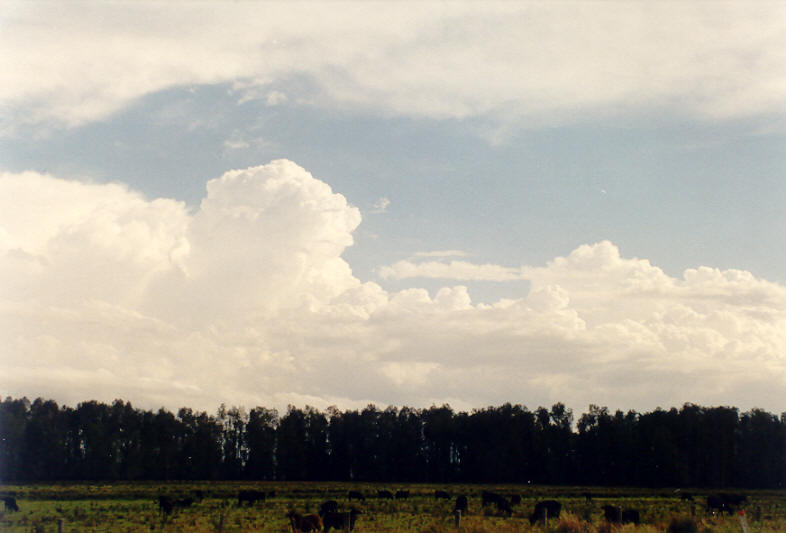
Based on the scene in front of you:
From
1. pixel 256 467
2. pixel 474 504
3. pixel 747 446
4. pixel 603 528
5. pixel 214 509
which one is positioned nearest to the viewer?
pixel 603 528

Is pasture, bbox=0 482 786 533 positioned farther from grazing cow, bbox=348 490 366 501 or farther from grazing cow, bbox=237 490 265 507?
grazing cow, bbox=348 490 366 501

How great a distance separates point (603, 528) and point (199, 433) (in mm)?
145703

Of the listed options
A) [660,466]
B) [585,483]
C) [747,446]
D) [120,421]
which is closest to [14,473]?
[120,421]

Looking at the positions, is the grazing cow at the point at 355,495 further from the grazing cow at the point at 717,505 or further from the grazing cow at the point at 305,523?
the grazing cow at the point at 305,523

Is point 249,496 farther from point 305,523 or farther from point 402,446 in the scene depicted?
point 402,446

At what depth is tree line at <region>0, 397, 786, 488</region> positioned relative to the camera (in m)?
132

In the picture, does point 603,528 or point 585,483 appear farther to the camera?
point 585,483

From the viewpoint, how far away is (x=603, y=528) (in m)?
24.1

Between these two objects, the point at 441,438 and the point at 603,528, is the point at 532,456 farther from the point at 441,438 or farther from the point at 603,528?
the point at 603,528

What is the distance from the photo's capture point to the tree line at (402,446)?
132 meters

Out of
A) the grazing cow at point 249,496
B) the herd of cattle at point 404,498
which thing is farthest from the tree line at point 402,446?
the grazing cow at point 249,496

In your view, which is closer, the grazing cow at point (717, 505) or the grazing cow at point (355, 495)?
the grazing cow at point (717, 505)

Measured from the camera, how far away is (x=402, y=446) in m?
154

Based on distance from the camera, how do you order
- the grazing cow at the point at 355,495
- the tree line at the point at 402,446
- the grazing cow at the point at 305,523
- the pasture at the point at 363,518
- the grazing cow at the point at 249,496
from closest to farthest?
the pasture at the point at 363,518 → the grazing cow at the point at 305,523 → the grazing cow at the point at 249,496 → the grazing cow at the point at 355,495 → the tree line at the point at 402,446
